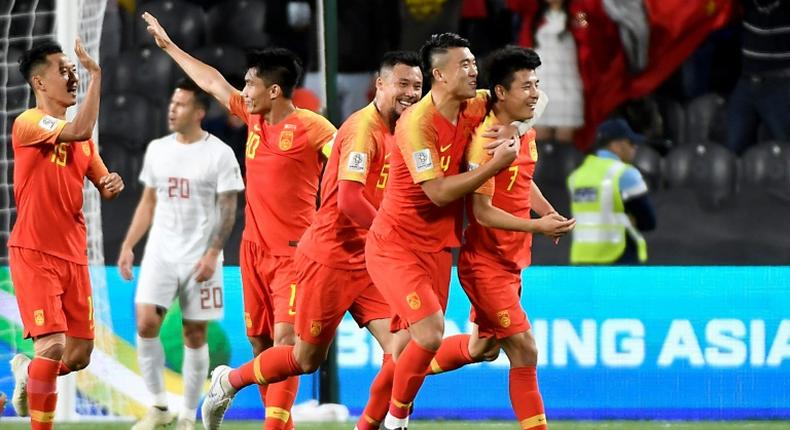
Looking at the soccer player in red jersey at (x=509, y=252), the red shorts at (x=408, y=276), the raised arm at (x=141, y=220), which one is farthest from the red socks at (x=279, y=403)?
the raised arm at (x=141, y=220)

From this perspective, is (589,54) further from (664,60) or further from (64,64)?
(64,64)

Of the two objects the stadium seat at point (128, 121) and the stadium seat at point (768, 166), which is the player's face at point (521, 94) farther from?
the stadium seat at point (128, 121)

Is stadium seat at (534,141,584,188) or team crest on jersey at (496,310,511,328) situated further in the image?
stadium seat at (534,141,584,188)

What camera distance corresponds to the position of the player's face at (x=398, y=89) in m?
6.66

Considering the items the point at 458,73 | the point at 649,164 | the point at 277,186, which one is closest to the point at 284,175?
the point at 277,186

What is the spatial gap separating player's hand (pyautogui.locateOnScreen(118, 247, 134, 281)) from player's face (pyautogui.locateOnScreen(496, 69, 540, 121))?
2.88 meters

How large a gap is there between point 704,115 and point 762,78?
45cm

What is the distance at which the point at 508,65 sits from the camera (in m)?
6.51

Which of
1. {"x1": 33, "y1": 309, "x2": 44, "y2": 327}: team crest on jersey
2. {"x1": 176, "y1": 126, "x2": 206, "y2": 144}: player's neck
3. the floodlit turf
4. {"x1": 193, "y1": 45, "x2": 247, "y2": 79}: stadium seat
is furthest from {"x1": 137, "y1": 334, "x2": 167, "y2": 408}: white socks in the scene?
{"x1": 193, "y1": 45, "x2": 247, "y2": 79}: stadium seat

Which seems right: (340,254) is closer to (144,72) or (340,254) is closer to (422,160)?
(422,160)

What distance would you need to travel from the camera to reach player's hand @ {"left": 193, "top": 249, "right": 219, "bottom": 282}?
8195 mm

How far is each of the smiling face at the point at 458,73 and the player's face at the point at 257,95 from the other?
39.7 inches

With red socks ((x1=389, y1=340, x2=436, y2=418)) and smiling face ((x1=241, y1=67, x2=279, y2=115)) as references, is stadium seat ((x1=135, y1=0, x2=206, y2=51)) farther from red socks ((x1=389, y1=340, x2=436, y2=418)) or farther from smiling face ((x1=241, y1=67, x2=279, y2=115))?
red socks ((x1=389, y1=340, x2=436, y2=418))

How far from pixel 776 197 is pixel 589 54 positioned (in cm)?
165
